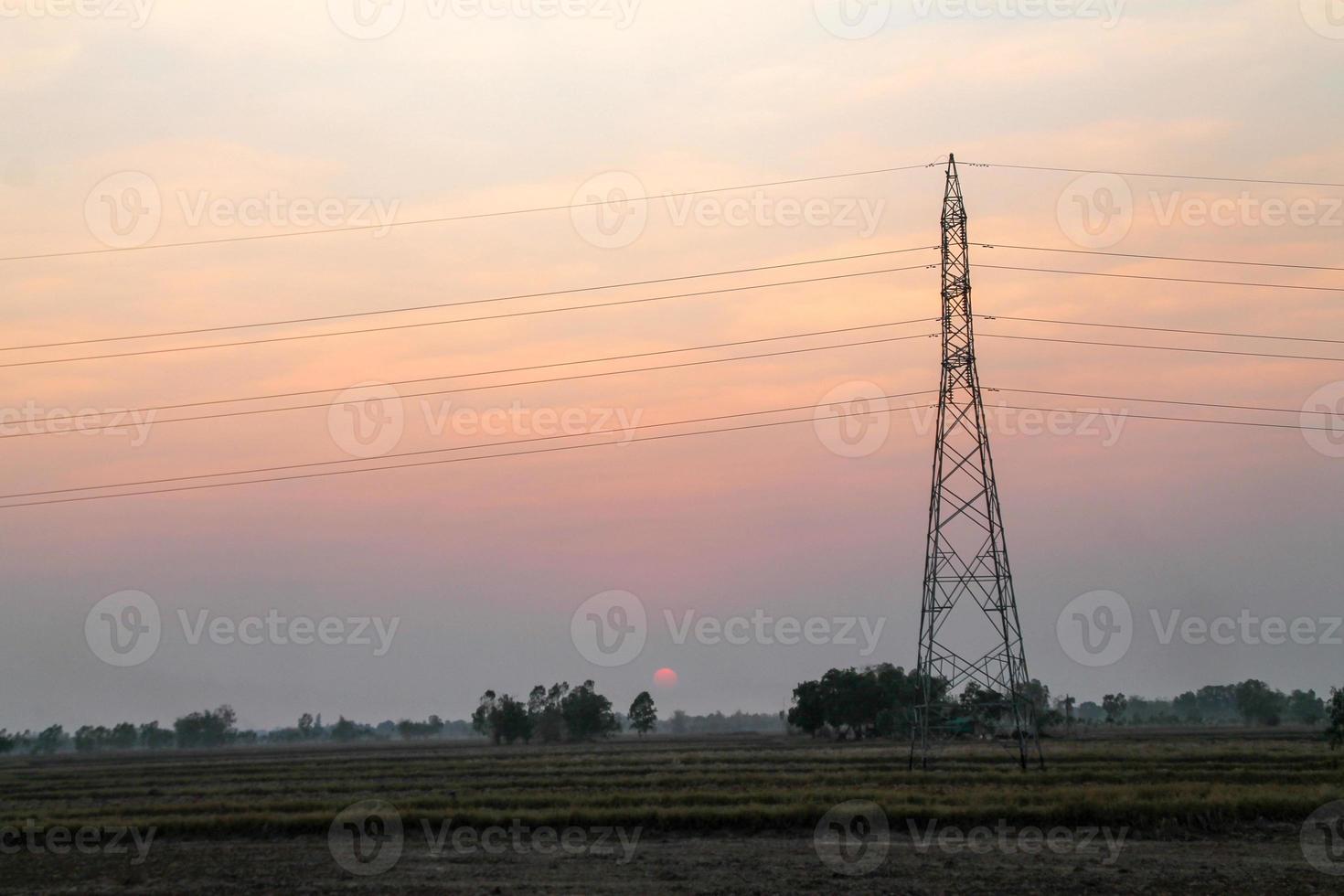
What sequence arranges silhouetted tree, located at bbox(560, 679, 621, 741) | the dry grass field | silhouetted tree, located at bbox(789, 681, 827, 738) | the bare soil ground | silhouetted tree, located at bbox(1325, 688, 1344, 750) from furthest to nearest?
silhouetted tree, located at bbox(560, 679, 621, 741), silhouetted tree, located at bbox(789, 681, 827, 738), silhouetted tree, located at bbox(1325, 688, 1344, 750), the dry grass field, the bare soil ground

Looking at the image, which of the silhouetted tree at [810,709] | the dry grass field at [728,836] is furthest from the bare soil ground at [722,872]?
the silhouetted tree at [810,709]

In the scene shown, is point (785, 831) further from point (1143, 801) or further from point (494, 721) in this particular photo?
point (494, 721)

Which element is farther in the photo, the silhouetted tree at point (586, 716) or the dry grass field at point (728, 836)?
the silhouetted tree at point (586, 716)

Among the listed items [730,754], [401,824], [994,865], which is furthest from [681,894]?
[730,754]

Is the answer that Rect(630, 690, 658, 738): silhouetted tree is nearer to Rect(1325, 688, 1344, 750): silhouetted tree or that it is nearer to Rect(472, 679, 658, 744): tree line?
Rect(472, 679, 658, 744): tree line

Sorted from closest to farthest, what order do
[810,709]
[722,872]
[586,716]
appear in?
1. [722,872]
2. [810,709]
3. [586,716]

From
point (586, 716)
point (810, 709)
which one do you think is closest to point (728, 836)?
point (810, 709)

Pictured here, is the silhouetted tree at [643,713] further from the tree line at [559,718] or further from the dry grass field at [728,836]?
the dry grass field at [728,836]

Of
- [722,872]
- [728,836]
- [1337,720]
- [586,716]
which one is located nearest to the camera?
[722,872]

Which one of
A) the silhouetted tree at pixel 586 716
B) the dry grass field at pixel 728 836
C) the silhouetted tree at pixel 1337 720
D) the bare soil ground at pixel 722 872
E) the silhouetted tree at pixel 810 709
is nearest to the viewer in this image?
the bare soil ground at pixel 722 872

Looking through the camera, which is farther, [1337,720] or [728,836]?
[1337,720]

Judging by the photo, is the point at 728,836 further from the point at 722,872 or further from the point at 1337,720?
the point at 1337,720

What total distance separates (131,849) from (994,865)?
25.7 metres

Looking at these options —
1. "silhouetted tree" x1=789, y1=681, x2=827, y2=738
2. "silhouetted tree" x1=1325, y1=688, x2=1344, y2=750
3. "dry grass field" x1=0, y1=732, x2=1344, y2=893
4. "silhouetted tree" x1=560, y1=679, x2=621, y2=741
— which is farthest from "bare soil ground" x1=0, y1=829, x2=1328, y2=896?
"silhouetted tree" x1=560, y1=679, x2=621, y2=741
